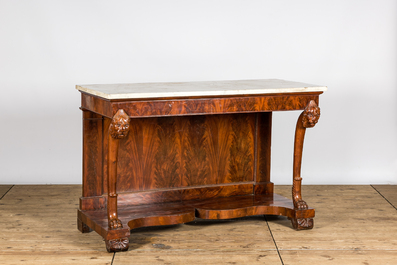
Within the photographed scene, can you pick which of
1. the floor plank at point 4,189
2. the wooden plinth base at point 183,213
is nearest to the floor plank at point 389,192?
the wooden plinth base at point 183,213

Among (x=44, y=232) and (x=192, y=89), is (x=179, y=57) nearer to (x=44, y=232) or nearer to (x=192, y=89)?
(x=192, y=89)

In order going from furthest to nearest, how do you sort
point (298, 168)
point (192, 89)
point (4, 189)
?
point (4, 189), point (298, 168), point (192, 89)

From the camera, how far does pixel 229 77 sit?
5.29 m

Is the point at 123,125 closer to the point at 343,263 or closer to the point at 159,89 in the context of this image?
the point at 159,89

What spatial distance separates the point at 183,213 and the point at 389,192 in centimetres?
226

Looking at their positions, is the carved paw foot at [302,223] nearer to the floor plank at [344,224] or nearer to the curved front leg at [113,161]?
the floor plank at [344,224]

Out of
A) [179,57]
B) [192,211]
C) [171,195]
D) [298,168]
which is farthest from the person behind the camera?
[179,57]

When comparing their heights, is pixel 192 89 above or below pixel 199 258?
above

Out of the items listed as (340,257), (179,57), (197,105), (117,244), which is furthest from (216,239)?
(179,57)

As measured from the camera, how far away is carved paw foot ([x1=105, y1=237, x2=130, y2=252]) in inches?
136

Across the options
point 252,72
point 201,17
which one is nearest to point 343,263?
point 252,72

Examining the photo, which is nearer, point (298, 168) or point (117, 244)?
point (117, 244)

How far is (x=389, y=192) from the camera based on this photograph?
16.7 ft

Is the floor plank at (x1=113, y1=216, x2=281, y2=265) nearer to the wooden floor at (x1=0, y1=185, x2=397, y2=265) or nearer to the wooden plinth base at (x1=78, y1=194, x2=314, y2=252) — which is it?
the wooden floor at (x1=0, y1=185, x2=397, y2=265)
